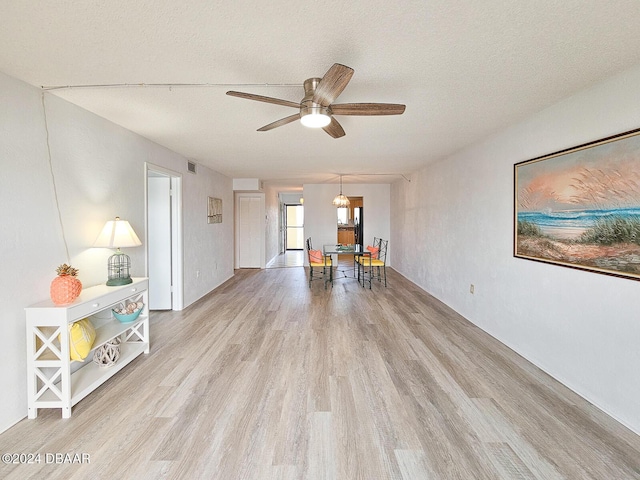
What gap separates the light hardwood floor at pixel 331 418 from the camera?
1614mm

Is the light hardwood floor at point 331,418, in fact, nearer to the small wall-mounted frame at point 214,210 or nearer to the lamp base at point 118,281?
the lamp base at point 118,281

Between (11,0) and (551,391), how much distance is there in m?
4.06

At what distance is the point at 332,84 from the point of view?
69.0 inches

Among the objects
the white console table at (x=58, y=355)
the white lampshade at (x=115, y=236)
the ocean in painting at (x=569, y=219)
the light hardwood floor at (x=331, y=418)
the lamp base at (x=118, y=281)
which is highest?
the ocean in painting at (x=569, y=219)

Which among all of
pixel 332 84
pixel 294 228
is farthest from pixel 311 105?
pixel 294 228

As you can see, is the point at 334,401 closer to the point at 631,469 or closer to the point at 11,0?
the point at 631,469

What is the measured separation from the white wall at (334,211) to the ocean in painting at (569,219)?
5742 mm

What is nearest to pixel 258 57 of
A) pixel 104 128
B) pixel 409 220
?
pixel 104 128

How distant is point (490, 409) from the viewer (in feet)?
6.86

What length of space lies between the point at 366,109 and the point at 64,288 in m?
2.44

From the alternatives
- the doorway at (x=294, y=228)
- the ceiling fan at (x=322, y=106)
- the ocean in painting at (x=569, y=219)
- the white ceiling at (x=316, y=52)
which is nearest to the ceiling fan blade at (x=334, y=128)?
the ceiling fan at (x=322, y=106)

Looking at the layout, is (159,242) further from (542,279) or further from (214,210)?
(542,279)

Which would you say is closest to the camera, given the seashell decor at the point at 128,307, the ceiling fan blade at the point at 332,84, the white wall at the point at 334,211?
the ceiling fan blade at the point at 332,84

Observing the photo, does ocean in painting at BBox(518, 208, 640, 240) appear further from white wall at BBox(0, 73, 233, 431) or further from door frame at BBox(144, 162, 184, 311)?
door frame at BBox(144, 162, 184, 311)
